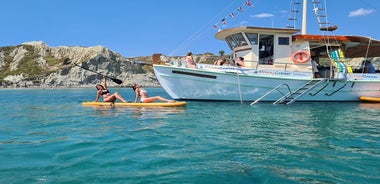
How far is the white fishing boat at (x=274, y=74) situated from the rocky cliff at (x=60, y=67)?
69733 millimetres

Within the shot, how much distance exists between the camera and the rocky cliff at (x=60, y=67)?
323 ft

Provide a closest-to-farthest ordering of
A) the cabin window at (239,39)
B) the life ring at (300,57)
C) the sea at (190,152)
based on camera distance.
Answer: the sea at (190,152) → the life ring at (300,57) → the cabin window at (239,39)

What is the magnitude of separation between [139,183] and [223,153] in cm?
225

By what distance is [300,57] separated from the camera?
19.8 metres

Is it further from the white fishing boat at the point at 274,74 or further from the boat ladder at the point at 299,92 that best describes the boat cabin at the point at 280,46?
the boat ladder at the point at 299,92

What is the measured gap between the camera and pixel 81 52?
11775 cm

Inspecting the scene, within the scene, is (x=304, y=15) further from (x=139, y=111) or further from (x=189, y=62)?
(x=139, y=111)

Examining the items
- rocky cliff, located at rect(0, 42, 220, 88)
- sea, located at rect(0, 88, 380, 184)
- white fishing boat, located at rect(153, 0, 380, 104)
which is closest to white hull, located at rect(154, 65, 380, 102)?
white fishing boat, located at rect(153, 0, 380, 104)

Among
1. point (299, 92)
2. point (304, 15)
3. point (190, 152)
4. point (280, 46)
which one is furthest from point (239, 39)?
point (190, 152)

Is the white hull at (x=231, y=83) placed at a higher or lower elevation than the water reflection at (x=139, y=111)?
higher

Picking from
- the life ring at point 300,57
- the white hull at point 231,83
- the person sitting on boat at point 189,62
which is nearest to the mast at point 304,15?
the life ring at point 300,57

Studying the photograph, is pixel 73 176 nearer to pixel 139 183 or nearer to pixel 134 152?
pixel 139 183

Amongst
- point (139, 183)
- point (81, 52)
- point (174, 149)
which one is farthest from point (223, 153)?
point (81, 52)

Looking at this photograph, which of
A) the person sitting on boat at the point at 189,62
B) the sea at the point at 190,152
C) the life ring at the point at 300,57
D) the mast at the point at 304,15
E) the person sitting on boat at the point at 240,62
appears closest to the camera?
the sea at the point at 190,152
